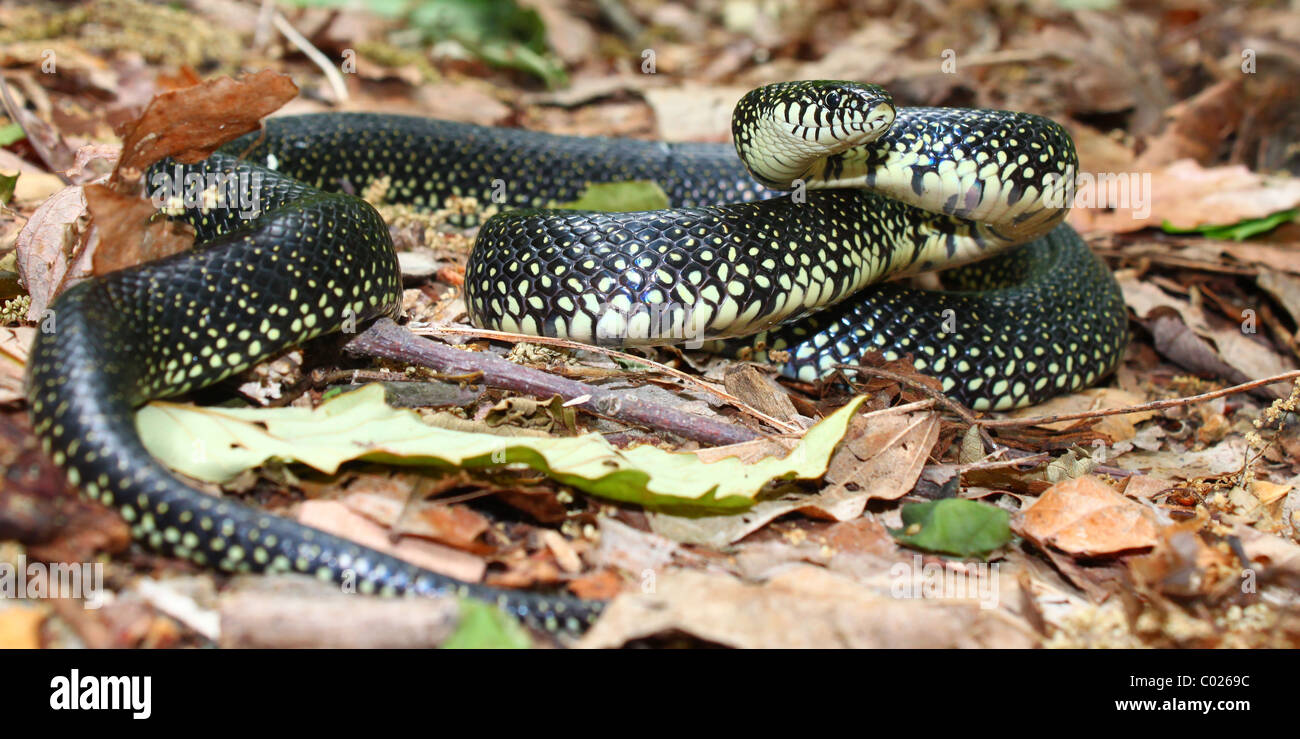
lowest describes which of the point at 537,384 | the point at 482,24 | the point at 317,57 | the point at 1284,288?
the point at 537,384

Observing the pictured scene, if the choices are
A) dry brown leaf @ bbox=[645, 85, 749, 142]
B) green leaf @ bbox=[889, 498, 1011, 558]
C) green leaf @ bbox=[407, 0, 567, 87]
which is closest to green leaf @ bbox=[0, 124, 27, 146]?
green leaf @ bbox=[407, 0, 567, 87]

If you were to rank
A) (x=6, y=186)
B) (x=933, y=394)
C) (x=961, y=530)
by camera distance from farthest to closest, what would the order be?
(x=6, y=186) → (x=933, y=394) → (x=961, y=530)

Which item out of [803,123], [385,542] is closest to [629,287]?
[803,123]

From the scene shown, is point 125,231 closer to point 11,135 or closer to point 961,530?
point 11,135

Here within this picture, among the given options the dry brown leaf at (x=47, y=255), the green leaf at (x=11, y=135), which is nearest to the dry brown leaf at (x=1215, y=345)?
the dry brown leaf at (x=47, y=255)

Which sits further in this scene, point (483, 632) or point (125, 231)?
point (125, 231)

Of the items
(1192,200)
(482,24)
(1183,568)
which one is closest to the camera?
(1183,568)

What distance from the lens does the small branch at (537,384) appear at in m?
4.60

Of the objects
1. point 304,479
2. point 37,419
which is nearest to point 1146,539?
point 304,479

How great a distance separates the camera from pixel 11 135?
6992mm

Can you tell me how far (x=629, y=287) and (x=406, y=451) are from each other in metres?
1.80

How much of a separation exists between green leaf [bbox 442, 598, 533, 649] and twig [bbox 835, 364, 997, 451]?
287 centimetres
